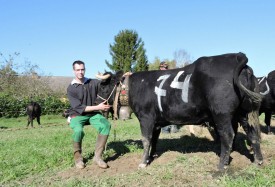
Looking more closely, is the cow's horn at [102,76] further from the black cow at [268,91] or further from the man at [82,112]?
the black cow at [268,91]

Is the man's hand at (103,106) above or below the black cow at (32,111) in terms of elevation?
above

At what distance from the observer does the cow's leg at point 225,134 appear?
4.94m

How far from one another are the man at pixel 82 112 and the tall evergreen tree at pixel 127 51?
37130mm

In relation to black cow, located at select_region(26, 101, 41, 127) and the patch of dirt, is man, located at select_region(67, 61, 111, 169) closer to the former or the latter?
the patch of dirt

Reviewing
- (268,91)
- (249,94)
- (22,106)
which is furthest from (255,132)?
(22,106)

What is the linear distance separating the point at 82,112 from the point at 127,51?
39585 millimetres

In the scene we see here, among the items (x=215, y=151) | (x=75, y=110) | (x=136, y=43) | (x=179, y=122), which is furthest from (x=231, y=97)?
(x=136, y=43)

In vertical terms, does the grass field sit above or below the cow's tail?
below

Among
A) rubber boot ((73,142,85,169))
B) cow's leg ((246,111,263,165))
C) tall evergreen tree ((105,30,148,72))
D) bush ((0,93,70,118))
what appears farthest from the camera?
tall evergreen tree ((105,30,148,72))

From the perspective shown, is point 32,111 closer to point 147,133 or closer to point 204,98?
point 147,133

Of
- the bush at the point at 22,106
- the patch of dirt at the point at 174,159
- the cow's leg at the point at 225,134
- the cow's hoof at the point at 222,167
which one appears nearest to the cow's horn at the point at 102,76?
the patch of dirt at the point at 174,159

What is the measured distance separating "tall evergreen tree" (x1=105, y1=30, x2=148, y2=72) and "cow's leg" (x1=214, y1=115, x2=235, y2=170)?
38.4 m

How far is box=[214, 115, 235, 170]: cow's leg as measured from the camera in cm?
494

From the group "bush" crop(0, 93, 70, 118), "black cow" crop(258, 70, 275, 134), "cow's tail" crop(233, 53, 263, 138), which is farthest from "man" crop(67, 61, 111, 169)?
"bush" crop(0, 93, 70, 118)
